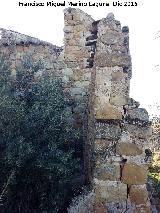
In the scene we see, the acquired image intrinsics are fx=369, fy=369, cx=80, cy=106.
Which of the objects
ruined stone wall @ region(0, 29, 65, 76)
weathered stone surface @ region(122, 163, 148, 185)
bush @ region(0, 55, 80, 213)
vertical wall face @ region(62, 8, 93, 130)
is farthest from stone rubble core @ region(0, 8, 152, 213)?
ruined stone wall @ region(0, 29, 65, 76)

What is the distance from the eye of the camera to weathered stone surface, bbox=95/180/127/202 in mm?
4664

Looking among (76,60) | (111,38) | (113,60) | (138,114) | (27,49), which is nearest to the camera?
(138,114)

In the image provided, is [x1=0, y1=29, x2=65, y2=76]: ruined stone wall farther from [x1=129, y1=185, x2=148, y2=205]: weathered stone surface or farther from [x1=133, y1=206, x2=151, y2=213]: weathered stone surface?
[x1=133, y1=206, x2=151, y2=213]: weathered stone surface

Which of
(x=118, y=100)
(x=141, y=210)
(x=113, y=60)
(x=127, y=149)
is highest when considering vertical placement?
(x=113, y=60)

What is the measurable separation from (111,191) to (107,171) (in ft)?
0.84

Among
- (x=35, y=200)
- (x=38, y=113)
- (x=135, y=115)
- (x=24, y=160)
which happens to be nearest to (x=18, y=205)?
(x=35, y=200)

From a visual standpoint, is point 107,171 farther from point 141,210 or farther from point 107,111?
point 107,111

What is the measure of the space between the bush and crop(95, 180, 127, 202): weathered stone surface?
93 cm

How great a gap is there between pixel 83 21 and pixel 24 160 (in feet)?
12.9

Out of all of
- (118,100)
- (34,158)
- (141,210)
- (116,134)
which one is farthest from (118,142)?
(34,158)

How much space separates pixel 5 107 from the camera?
5.68m

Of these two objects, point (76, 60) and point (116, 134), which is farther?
point (76, 60)

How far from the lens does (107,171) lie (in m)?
4.69

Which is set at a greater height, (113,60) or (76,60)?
(76,60)
